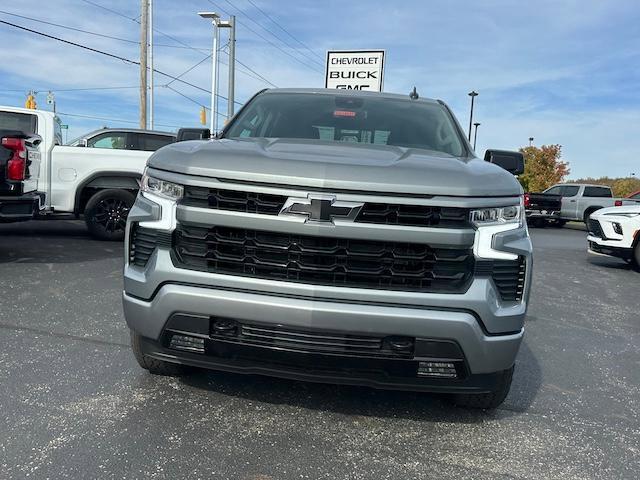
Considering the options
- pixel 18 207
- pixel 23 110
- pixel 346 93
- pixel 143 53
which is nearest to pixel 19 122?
pixel 23 110

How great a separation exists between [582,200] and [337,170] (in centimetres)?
2143

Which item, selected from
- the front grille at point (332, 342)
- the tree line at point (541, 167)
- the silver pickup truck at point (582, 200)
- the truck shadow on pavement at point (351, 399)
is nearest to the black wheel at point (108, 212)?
the truck shadow on pavement at point (351, 399)

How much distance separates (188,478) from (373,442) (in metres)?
0.92

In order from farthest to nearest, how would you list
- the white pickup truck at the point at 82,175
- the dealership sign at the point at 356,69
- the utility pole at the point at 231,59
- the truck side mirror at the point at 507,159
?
the utility pole at the point at 231,59 < the dealership sign at the point at 356,69 < the white pickup truck at the point at 82,175 < the truck side mirror at the point at 507,159

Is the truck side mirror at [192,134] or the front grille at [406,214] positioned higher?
the truck side mirror at [192,134]

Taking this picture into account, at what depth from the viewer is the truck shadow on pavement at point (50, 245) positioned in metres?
7.27

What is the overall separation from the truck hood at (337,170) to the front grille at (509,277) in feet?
1.10

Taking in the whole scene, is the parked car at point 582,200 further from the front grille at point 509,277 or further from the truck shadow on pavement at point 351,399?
the front grille at point 509,277

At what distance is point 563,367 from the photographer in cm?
407

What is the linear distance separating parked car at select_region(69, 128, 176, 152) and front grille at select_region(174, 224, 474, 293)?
27.3ft

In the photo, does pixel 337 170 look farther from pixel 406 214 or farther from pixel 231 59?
pixel 231 59

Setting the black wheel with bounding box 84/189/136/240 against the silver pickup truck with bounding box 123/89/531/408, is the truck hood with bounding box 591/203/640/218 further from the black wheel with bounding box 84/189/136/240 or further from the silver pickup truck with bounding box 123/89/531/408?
the black wheel with bounding box 84/189/136/240

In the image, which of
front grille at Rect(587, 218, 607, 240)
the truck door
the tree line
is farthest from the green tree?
front grille at Rect(587, 218, 607, 240)

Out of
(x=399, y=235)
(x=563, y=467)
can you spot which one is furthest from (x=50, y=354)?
(x=563, y=467)
